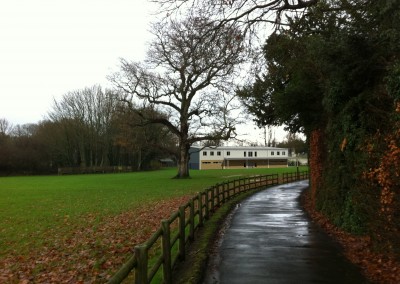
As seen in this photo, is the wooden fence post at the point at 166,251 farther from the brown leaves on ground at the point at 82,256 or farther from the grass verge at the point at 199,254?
the brown leaves on ground at the point at 82,256

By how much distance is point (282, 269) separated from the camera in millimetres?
7055

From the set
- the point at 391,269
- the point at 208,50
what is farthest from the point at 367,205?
the point at 208,50

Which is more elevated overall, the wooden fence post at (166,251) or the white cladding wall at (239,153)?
the white cladding wall at (239,153)

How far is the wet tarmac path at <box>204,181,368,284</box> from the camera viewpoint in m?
6.62

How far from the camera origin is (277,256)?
317 inches

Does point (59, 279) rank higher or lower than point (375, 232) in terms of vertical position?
lower

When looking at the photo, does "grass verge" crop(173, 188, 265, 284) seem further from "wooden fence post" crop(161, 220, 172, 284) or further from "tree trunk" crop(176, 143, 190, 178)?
"tree trunk" crop(176, 143, 190, 178)

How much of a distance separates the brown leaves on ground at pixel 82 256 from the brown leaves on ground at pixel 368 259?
483 cm

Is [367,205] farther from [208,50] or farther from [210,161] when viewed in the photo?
[210,161]

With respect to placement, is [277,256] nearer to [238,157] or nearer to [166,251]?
[166,251]

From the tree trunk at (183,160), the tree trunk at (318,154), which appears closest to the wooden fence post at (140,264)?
the tree trunk at (318,154)

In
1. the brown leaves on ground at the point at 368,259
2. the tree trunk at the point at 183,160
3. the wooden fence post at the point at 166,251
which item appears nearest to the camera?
the wooden fence post at the point at 166,251

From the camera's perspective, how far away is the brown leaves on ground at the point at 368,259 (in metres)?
6.59

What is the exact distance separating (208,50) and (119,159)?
76905 millimetres
